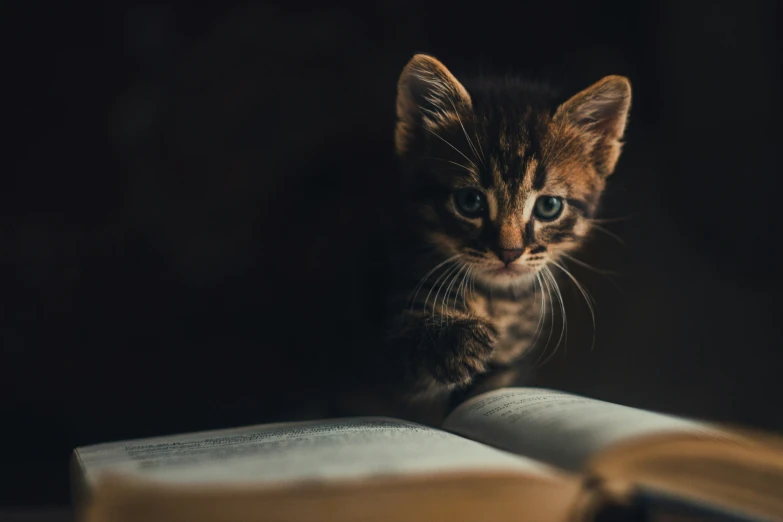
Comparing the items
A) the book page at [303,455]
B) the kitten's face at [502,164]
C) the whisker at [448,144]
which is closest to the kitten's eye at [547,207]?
the kitten's face at [502,164]

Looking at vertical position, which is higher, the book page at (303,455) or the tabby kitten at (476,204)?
the tabby kitten at (476,204)

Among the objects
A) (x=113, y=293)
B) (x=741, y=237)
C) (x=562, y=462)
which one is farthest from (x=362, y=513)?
(x=741, y=237)

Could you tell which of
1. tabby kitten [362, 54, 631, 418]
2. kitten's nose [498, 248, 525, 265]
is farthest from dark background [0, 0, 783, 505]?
kitten's nose [498, 248, 525, 265]

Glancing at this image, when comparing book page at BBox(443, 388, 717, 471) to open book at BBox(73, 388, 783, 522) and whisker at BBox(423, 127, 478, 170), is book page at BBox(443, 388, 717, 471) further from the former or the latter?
whisker at BBox(423, 127, 478, 170)

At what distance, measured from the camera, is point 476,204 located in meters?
1.08

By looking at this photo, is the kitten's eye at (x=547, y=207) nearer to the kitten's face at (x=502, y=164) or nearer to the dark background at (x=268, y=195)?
the kitten's face at (x=502, y=164)

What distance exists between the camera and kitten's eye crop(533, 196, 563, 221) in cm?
108

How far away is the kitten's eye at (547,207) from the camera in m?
1.08

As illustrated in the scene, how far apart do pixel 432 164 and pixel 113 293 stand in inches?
23.5

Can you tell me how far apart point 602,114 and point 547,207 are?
0.17 m

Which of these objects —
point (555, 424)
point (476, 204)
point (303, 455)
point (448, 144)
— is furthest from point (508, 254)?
point (303, 455)

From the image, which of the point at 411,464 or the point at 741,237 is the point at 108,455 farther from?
the point at 741,237

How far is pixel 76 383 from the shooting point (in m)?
1.25

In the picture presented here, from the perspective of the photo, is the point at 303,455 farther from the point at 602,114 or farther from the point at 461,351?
the point at 602,114
